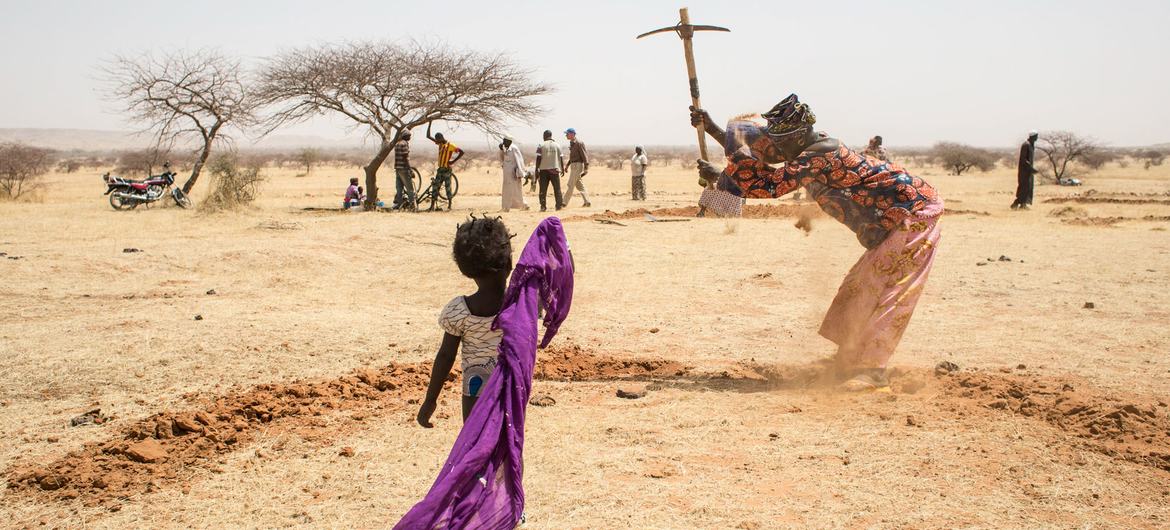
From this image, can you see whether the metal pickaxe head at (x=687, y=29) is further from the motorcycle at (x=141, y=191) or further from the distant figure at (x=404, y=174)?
the motorcycle at (x=141, y=191)

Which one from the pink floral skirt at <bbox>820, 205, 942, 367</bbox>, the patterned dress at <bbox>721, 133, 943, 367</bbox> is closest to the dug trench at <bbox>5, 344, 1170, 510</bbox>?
the pink floral skirt at <bbox>820, 205, 942, 367</bbox>

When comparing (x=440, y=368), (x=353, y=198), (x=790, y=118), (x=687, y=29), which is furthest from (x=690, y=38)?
(x=353, y=198)

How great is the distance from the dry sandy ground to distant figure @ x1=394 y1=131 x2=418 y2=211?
21.6ft

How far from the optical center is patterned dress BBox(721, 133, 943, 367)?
501cm

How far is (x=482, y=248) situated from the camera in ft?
10.3

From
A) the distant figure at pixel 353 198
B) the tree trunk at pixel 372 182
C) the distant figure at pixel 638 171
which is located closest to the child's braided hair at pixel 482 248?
the tree trunk at pixel 372 182

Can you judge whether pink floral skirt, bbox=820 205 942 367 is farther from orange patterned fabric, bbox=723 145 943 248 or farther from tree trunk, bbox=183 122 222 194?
tree trunk, bbox=183 122 222 194

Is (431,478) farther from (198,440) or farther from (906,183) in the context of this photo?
(906,183)

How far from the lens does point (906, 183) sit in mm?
5004

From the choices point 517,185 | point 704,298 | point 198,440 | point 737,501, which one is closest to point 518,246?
point 704,298

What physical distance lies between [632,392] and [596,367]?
70 cm

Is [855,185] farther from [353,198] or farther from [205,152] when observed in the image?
[205,152]

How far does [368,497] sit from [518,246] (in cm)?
789

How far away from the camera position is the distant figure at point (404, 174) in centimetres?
1694
